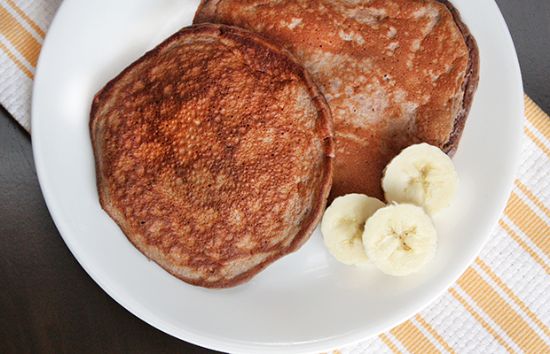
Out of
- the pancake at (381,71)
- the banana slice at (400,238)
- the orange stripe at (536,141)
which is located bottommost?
the orange stripe at (536,141)

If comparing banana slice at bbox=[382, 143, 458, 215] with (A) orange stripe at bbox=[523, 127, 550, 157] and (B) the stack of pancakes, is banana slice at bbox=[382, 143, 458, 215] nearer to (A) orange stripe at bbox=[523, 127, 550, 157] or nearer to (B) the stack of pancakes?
(B) the stack of pancakes

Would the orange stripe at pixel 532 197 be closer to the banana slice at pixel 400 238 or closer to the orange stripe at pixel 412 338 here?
the banana slice at pixel 400 238

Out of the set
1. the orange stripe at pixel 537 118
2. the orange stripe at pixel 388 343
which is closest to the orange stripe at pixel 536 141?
the orange stripe at pixel 537 118

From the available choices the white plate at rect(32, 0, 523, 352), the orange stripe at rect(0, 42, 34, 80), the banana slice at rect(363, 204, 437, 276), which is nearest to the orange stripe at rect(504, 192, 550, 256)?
the white plate at rect(32, 0, 523, 352)

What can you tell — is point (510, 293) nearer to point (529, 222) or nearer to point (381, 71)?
point (529, 222)

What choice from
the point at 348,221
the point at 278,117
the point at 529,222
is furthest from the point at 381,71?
the point at 529,222

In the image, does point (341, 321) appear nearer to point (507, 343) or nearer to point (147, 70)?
point (507, 343)
